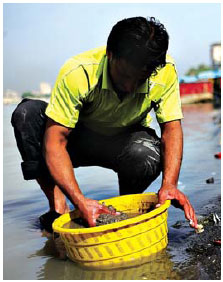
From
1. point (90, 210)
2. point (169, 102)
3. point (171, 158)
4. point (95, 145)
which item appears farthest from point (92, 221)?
point (169, 102)

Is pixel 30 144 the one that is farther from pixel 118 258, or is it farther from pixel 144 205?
pixel 118 258

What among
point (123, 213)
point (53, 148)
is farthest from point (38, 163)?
point (123, 213)

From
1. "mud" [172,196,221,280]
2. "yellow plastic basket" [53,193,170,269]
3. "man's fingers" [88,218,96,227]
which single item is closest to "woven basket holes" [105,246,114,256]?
"yellow plastic basket" [53,193,170,269]

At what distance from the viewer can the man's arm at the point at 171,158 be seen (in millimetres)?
2604

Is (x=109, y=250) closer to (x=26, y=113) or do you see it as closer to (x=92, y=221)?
(x=92, y=221)

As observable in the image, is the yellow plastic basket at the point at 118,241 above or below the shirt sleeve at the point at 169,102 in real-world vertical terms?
below

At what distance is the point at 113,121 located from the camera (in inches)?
115

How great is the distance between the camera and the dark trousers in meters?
3.05

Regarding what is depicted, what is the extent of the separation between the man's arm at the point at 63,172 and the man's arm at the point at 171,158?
37 cm

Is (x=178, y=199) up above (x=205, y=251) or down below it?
above

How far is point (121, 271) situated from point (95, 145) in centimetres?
106

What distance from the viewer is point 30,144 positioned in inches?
124

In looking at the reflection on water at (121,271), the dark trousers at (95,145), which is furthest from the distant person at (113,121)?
the reflection on water at (121,271)

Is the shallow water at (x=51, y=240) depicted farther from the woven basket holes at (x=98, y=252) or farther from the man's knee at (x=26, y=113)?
the man's knee at (x=26, y=113)
